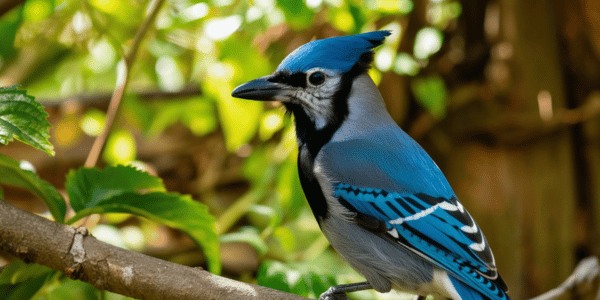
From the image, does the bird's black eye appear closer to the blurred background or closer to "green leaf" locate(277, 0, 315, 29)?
"green leaf" locate(277, 0, 315, 29)

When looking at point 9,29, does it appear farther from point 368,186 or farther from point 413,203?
point 413,203

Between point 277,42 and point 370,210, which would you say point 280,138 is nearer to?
point 277,42

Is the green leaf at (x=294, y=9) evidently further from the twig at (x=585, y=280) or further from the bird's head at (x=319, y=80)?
the twig at (x=585, y=280)

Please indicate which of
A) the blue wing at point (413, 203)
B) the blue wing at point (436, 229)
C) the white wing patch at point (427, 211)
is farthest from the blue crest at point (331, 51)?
the white wing patch at point (427, 211)

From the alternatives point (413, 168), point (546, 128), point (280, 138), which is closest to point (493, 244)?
point (546, 128)

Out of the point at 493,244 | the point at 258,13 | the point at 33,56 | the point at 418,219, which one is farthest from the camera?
the point at 33,56

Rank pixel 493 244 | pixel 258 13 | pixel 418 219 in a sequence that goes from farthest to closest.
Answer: pixel 493 244
pixel 258 13
pixel 418 219

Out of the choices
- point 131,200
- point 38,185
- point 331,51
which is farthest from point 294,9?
point 38,185
